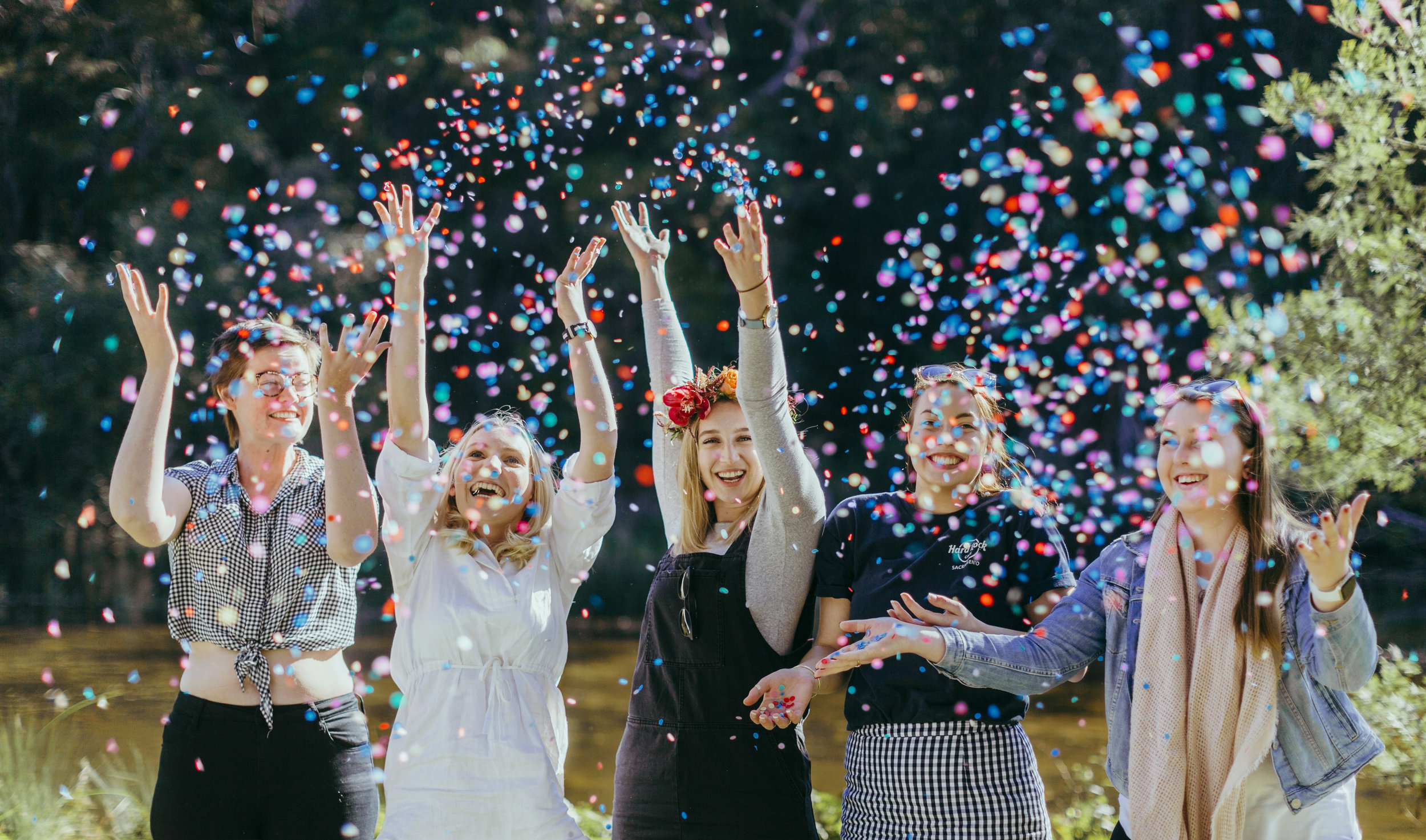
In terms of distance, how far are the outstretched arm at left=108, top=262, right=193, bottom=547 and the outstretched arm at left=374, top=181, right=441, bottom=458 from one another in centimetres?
48

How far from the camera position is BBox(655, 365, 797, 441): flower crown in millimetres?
2867

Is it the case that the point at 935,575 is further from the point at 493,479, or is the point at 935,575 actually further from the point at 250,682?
the point at 250,682

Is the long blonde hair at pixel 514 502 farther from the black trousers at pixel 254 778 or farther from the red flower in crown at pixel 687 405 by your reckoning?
the black trousers at pixel 254 778

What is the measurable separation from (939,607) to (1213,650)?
1.80 feet

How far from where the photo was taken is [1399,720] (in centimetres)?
488

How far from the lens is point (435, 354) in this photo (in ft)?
39.6

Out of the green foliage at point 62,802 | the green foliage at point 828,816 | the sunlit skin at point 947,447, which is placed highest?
the sunlit skin at point 947,447

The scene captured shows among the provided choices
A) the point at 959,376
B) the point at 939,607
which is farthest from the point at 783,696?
the point at 959,376

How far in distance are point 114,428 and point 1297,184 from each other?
45.8 feet

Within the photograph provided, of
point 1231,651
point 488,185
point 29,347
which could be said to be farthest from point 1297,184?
point 29,347

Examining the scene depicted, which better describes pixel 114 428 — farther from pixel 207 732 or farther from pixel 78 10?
pixel 207 732

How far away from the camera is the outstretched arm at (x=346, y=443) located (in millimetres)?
2576

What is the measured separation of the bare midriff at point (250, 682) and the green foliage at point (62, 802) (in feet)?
6.32

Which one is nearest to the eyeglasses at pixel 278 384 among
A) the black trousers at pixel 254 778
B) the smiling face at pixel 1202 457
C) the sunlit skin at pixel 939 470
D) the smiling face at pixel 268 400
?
the smiling face at pixel 268 400
